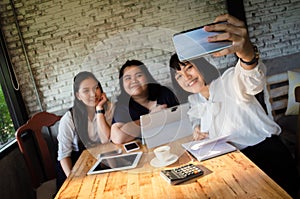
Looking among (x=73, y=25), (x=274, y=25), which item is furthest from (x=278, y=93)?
(x=73, y=25)

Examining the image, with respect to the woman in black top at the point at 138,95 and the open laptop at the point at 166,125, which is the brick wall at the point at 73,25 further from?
the open laptop at the point at 166,125

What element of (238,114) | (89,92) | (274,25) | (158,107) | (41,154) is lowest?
(41,154)

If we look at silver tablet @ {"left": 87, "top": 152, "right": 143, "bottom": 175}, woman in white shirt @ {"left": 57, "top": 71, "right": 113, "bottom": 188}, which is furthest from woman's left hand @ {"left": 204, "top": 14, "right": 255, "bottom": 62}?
woman in white shirt @ {"left": 57, "top": 71, "right": 113, "bottom": 188}

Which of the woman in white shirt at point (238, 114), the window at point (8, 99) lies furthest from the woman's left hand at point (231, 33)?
the window at point (8, 99)

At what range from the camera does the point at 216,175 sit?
44.6 inches

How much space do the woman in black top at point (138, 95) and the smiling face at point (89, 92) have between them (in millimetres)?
307

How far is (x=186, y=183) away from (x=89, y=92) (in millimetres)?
1076

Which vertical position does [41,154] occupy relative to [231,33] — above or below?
below

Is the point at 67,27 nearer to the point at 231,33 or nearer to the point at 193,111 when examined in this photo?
the point at 193,111

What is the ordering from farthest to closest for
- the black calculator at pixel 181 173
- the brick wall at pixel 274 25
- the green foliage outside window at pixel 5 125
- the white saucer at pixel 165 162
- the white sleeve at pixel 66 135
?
the brick wall at pixel 274 25 → the green foliage outside window at pixel 5 125 → the white sleeve at pixel 66 135 → the white saucer at pixel 165 162 → the black calculator at pixel 181 173

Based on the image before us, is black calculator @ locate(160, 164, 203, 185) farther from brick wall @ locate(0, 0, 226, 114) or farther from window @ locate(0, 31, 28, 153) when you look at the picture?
window @ locate(0, 31, 28, 153)

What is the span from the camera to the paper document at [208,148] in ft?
4.35

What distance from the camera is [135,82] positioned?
145 cm

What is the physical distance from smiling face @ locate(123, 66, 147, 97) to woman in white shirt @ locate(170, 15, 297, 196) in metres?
0.17
